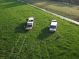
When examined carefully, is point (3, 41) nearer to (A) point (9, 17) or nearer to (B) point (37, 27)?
(B) point (37, 27)

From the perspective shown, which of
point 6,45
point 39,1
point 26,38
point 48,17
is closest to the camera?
point 6,45

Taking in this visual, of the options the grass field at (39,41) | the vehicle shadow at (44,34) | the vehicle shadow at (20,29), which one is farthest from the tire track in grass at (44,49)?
the vehicle shadow at (20,29)

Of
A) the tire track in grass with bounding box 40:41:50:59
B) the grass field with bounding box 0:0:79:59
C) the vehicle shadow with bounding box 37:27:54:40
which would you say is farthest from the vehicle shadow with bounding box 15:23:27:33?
the tire track in grass with bounding box 40:41:50:59

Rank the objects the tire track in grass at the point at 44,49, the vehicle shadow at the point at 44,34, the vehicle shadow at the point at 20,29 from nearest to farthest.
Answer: the tire track in grass at the point at 44,49
the vehicle shadow at the point at 44,34
the vehicle shadow at the point at 20,29

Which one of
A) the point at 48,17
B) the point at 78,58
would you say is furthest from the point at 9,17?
the point at 78,58

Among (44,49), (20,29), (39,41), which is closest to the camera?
(44,49)

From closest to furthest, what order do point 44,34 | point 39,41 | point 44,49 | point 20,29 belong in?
point 44,49 < point 39,41 < point 44,34 < point 20,29

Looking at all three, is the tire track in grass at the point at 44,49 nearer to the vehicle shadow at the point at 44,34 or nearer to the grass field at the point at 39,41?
the grass field at the point at 39,41

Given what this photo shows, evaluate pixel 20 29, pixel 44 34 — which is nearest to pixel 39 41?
pixel 44 34

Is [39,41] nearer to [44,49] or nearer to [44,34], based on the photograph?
[44,34]
